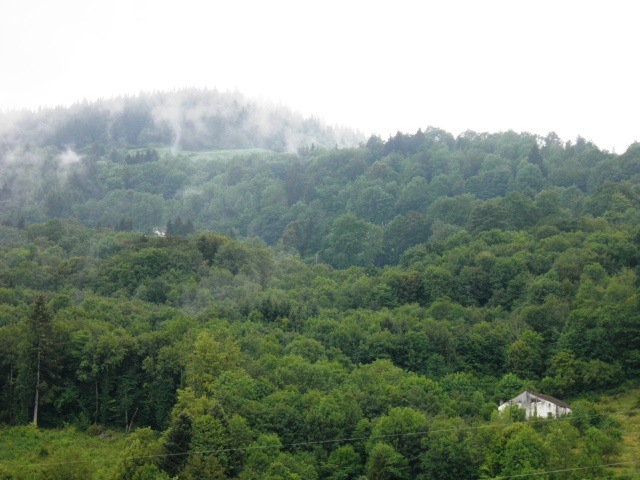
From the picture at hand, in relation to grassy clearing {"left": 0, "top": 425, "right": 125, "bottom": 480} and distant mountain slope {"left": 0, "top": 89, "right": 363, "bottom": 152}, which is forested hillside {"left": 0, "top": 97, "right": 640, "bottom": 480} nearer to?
grassy clearing {"left": 0, "top": 425, "right": 125, "bottom": 480}

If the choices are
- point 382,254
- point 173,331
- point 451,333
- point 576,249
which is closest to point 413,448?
point 451,333

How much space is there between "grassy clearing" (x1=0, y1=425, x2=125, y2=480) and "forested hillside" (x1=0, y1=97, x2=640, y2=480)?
184 millimetres

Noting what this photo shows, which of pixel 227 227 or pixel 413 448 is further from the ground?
pixel 227 227

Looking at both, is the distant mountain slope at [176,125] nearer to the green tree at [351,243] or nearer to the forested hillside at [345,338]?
the forested hillside at [345,338]

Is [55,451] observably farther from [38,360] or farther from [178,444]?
[38,360]

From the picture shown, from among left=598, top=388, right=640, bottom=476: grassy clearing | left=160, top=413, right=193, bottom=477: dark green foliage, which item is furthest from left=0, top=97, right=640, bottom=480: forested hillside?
left=598, top=388, right=640, bottom=476: grassy clearing

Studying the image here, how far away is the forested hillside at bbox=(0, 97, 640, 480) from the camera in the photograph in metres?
35.9

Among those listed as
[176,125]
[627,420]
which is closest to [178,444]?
[627,420]

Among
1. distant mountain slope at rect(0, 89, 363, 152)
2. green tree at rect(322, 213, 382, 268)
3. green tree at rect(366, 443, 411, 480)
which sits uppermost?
distant mountain slope at rect(0, 89, 363, 152)

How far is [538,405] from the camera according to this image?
136 ft

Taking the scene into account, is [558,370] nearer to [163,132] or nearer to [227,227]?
[227,227]

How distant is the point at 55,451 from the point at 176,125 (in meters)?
135

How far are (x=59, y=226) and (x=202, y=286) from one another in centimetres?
2867

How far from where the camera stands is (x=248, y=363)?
44.7 m
